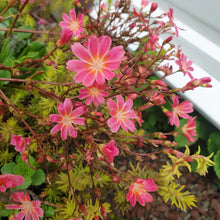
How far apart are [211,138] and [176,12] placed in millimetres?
805

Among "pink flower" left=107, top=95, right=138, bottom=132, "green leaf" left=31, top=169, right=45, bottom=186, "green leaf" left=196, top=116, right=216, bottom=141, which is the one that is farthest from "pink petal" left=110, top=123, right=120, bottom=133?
"green leaf" left=196, top=116, right=216, bottom=141

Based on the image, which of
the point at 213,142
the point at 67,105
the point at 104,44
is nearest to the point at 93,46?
the point at 104,44

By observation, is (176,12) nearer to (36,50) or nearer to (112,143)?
(36,50)

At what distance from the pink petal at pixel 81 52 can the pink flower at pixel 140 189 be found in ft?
1.06

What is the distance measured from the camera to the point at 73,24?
74 centimetres

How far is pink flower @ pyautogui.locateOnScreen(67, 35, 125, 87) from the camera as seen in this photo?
443 mm

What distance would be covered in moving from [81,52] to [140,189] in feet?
1.21

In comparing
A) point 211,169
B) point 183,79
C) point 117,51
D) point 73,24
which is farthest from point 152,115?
point 117,51

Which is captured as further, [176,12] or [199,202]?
[176,12]

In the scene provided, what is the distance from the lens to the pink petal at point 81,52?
44 cm

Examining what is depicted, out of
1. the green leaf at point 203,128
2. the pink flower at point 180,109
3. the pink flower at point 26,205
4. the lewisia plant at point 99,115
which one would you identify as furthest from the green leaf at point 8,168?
the green leaf at point 203,128

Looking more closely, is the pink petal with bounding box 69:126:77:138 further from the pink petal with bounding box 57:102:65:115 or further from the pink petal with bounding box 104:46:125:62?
the pink petal with bounding box 104:46:125:62

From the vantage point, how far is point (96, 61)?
1.53ft

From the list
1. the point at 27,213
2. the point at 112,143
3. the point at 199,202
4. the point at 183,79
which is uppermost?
the point at 183,79
